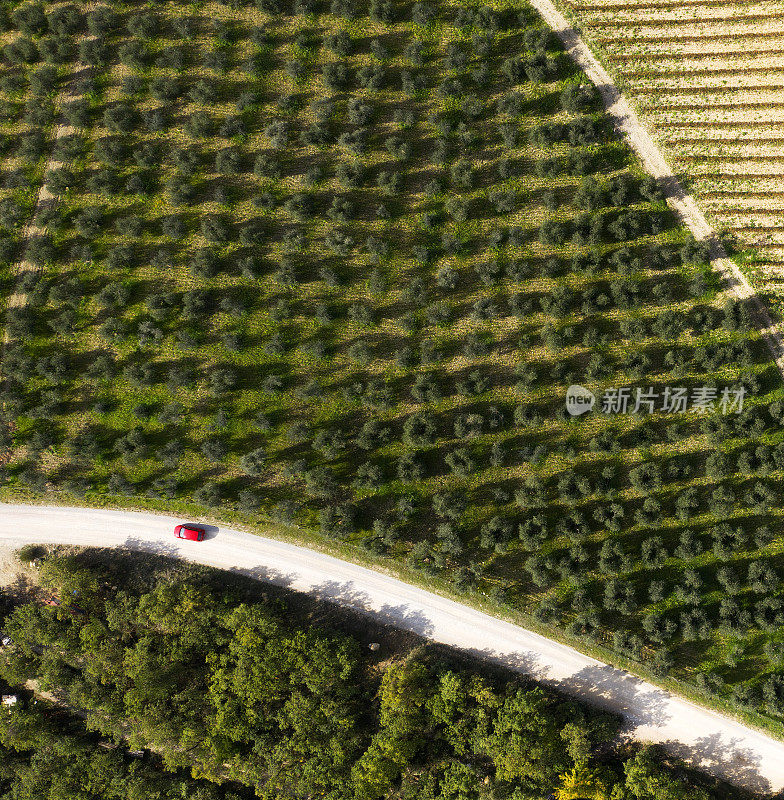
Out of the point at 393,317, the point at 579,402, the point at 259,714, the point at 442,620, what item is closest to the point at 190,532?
the point at 259,714

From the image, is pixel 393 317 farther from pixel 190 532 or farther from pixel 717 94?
pixel 717 94

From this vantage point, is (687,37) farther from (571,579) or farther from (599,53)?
(571,579)

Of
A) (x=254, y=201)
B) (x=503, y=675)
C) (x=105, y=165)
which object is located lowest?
(x=503, y=675)

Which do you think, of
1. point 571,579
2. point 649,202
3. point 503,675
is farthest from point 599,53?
point 503,675

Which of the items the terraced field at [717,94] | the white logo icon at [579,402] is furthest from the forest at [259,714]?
the terraced field at [717,94]

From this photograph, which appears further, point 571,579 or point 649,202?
point 649,202

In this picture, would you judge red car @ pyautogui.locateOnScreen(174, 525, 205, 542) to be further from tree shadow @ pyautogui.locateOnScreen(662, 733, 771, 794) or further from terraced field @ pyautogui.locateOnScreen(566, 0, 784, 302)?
terraced field @ pyautogui.locateOnScreen(566, 0, 784, 302)

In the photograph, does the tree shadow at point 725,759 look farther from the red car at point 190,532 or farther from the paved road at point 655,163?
the red car at point 190,532
